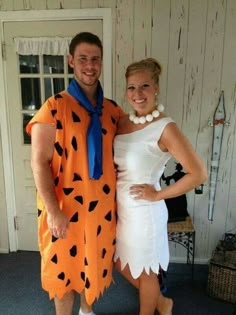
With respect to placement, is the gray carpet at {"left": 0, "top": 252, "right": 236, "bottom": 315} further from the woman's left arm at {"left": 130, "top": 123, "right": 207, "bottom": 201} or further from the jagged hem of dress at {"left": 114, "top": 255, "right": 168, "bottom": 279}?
the woman's left arm at {"left": 130, "top": 123, "right": 207, "bottom": 201}

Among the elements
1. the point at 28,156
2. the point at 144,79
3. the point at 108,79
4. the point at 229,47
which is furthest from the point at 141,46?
the point at 28,156

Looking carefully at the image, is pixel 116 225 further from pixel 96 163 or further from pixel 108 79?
pixel 108 79

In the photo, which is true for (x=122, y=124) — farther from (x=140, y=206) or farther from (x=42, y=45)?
(x=42, y=45)

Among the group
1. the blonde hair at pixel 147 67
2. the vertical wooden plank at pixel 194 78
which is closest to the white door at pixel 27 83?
the vertical wooden plank at pixel 194 78

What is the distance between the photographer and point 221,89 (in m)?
2.22

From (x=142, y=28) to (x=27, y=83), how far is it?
40.0 inches

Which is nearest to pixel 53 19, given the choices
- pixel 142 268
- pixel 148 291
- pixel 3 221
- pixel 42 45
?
pixel 42 45

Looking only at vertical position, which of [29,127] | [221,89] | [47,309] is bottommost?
[47,309]

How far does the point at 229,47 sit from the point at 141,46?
2.10ft

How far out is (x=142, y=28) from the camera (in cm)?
217

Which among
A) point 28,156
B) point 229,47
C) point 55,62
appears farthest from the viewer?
point 28,156

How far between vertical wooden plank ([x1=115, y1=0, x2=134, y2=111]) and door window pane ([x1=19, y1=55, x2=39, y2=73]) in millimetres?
660

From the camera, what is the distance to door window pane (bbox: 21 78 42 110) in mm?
2410

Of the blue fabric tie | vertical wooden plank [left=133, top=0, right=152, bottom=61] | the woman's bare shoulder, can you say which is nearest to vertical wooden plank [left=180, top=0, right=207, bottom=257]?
vertical wooden plank [left=133, top=0, right=152, bottom=61]
